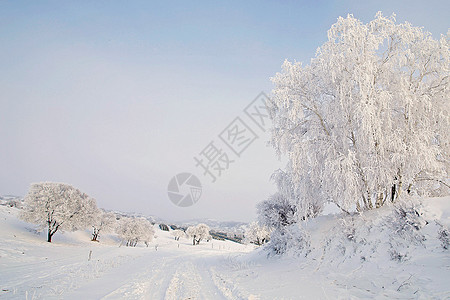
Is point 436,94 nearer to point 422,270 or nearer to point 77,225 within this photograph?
point 422,270

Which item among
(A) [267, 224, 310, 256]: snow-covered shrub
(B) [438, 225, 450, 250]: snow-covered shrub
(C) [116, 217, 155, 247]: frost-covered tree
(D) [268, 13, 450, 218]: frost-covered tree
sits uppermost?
(D) [268, 13, 450, 218]: frost-covered tree

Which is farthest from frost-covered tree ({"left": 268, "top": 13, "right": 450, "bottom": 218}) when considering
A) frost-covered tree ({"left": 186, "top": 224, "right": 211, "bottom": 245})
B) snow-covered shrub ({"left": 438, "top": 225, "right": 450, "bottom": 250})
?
frost-covered tree ({"left": 186, "top": 224, "right": 211, "bottom": 245})

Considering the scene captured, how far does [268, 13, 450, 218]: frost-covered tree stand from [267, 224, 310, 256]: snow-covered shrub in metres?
1.50

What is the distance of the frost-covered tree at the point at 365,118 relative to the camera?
8688 mm

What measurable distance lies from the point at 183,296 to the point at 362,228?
7.34 meters

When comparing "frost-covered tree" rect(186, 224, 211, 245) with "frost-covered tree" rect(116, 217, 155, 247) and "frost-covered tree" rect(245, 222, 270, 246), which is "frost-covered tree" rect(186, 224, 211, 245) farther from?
"frost-covered tree" rect(245, 222, 270, 246)

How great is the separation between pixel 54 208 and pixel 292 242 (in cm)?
3437

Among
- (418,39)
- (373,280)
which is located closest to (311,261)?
(373,280)

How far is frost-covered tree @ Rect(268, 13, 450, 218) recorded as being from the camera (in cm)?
869

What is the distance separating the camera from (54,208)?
30.7 m

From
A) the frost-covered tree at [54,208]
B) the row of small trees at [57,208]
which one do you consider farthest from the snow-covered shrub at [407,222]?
the frost-covered tree at [54,208]

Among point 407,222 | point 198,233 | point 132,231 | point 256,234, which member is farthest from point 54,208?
point 198,233

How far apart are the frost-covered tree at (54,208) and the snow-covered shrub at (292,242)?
3194 centimetres

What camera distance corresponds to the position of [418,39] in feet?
33.6
